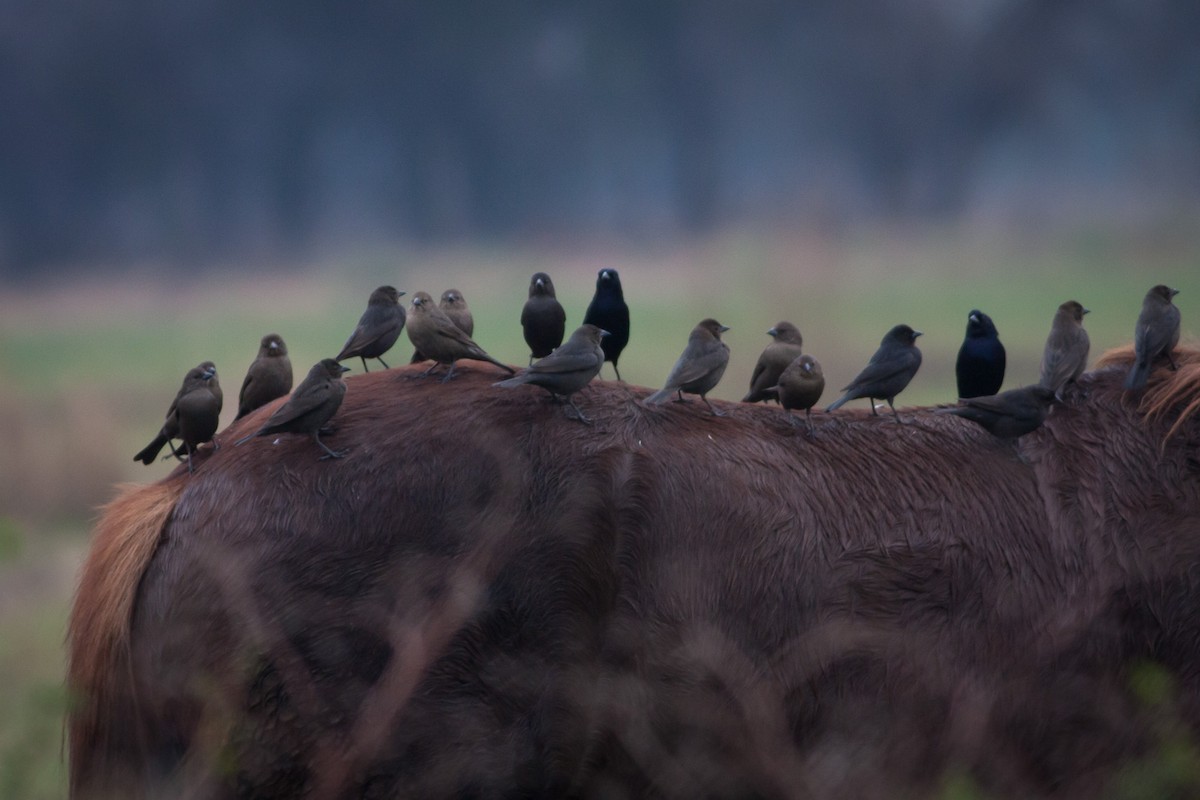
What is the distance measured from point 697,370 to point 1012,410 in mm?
804

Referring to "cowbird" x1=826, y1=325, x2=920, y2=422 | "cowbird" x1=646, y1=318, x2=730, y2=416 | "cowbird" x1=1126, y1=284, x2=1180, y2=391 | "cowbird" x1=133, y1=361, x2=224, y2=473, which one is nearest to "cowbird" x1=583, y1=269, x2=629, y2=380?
"cowbird" x1=646, y1=318, x2=730, y2=416

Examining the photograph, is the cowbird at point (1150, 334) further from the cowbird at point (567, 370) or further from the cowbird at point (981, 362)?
the cowbird at point (567, 370)

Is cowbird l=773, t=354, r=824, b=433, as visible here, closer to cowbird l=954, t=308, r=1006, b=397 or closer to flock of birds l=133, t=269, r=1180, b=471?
flock of birds l=133, t=269, r=1180, b=471

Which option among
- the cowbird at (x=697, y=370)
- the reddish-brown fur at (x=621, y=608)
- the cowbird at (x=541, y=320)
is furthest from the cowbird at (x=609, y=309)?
the reddish-brown fur at (x=621, y=608)

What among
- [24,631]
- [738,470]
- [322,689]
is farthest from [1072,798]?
[24,631]

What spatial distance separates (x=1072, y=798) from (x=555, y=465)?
1473 mm

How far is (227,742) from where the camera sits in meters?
2.22

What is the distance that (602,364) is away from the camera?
2.67 meters

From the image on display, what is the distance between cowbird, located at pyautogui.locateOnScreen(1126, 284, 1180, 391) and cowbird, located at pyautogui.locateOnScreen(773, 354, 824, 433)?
2.84ft

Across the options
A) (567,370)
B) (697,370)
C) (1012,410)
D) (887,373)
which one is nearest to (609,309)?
(697,370)

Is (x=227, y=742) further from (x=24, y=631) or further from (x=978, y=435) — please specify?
(x=978, y=435)

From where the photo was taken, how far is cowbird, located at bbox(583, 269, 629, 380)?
3.21 meters

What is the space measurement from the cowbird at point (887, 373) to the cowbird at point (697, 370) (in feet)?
1.21

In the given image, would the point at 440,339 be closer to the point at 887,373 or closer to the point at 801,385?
the point at 801,385
